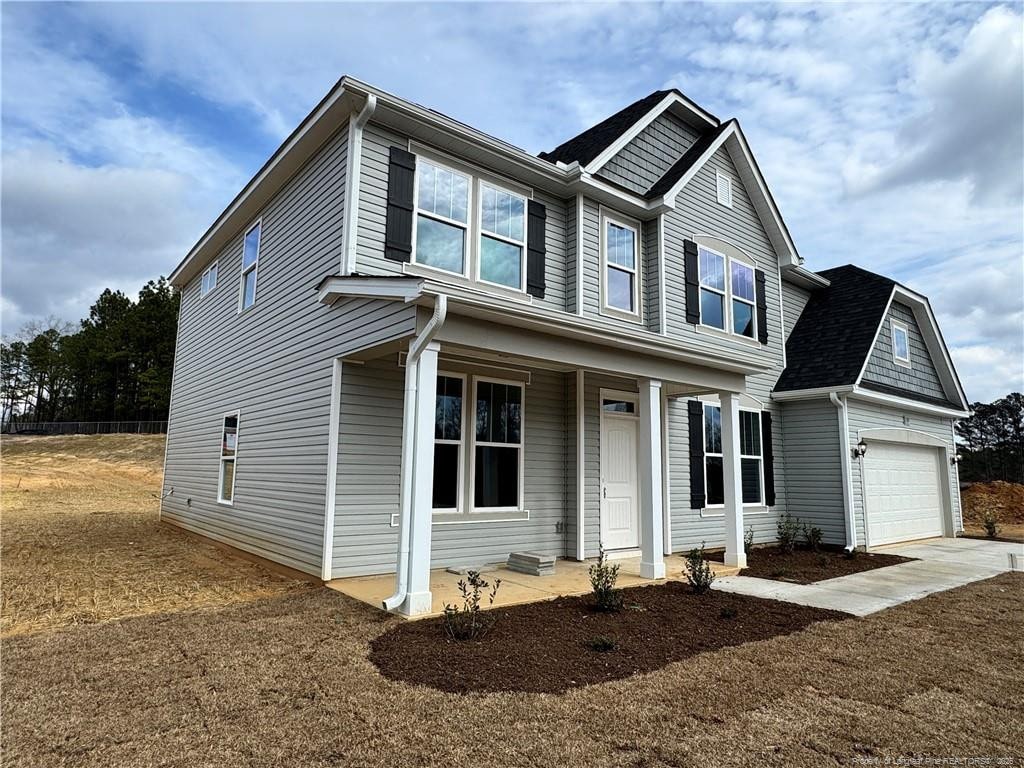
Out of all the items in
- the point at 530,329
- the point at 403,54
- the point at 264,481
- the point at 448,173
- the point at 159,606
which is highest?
the point at 403,54

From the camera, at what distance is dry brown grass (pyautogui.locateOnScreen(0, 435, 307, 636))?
575 cm

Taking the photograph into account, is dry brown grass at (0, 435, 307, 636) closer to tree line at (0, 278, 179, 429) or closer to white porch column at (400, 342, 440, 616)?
white porch column at (400, 342, 440, 616)

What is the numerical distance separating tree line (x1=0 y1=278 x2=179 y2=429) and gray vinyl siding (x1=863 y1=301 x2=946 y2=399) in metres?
40.8

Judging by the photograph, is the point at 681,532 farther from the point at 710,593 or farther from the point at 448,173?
the point at 448,173

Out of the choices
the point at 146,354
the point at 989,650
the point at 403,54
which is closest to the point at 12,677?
the point at 989,650

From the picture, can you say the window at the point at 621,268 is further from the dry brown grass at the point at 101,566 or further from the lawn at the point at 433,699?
the dry brown grass at the point at 101,566

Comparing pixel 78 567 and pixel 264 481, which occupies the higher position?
pixel 264 481

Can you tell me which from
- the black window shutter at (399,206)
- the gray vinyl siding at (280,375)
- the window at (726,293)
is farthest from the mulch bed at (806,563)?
the black window shutter at (399,206)

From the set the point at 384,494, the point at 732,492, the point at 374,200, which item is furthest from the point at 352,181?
the point at 732,492

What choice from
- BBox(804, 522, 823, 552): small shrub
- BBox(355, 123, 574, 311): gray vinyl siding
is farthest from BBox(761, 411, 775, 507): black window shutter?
BBox(355, 123, 574, 311): gray vinyl siding

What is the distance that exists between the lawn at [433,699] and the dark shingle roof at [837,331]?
6173 millimetres

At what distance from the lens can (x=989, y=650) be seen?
4688 mm

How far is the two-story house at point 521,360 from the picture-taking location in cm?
668

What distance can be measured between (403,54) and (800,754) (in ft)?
33.2
